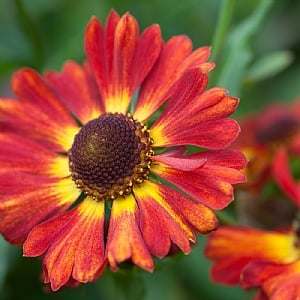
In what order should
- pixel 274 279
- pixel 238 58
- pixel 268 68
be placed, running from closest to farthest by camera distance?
pixel 274 279, pixel 238 58, pixel 268 68

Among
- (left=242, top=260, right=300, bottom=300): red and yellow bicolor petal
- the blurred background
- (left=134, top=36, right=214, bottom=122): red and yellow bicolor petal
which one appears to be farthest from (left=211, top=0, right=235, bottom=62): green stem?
(left=242, top=260, right=300, bottom=300): red and yellow bicolor petal

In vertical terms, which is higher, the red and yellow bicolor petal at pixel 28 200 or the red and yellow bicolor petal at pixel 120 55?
the red and yellow bicolor petal at pixel 120 55

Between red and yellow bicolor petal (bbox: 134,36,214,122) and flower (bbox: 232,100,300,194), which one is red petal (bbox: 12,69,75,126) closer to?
red and yellow bicolor petal (bbox: 134,36,214,122)

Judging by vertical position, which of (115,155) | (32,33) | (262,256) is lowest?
(262,256)

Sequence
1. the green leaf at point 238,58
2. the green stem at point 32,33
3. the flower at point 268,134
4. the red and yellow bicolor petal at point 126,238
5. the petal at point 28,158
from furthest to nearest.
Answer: the flower at point 268,134 < the green stem at point 32,33 < the green leaf at point 238,58 < the petal at point 28,158 < the red and yellow bicolor petal at point 126,238

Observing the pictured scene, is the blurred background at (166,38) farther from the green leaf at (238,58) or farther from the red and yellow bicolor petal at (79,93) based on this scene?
the red and yellow bicolor petal at (79,93)

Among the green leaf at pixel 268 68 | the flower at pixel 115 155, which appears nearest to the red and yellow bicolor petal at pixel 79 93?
the flower at pixel 115 155

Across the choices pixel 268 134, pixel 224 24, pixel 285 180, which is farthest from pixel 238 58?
pixel 268 134

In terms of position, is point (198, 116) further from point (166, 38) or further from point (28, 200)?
point (166, 38)
